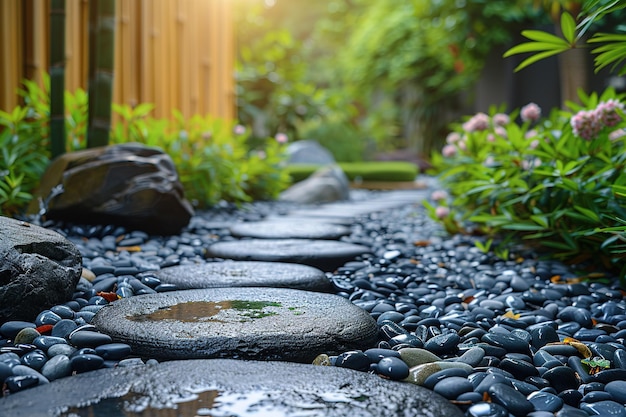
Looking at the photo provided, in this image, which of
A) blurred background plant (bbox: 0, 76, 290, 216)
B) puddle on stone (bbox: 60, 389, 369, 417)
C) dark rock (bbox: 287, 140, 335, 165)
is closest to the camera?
puddle on stone (bbox: 60, 389, 369, 417)

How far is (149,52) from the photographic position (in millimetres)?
4324

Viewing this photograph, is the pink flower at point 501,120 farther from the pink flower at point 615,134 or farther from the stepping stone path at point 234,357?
the stepping stone path at point 234,357

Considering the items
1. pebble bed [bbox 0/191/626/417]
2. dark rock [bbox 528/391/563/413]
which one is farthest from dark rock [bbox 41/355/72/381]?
dark rock [bbox 528/391/563/413]

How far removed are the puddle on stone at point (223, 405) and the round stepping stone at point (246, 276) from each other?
0.78 metres

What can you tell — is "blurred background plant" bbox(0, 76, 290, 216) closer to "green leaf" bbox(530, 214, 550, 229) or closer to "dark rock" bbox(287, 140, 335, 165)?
"green leaf" bbox(530, 214, 550, 229)

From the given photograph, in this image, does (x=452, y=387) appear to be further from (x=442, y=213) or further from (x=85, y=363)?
(x=442, y=213)

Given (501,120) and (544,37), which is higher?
(544,37)

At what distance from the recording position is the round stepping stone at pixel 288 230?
106 inches

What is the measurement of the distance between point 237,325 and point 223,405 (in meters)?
0.36

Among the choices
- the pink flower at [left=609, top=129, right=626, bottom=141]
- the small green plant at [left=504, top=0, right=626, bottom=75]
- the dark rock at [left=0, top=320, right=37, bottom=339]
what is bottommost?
the dark rock at [left=0, top=320, right=37, bottom=339]

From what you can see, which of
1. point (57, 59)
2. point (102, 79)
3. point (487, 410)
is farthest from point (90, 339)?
point (102, 79)

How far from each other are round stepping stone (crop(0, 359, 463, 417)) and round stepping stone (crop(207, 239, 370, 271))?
1.07m

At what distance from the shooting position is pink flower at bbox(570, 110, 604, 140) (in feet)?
7.01

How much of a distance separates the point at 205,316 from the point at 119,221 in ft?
4.79
